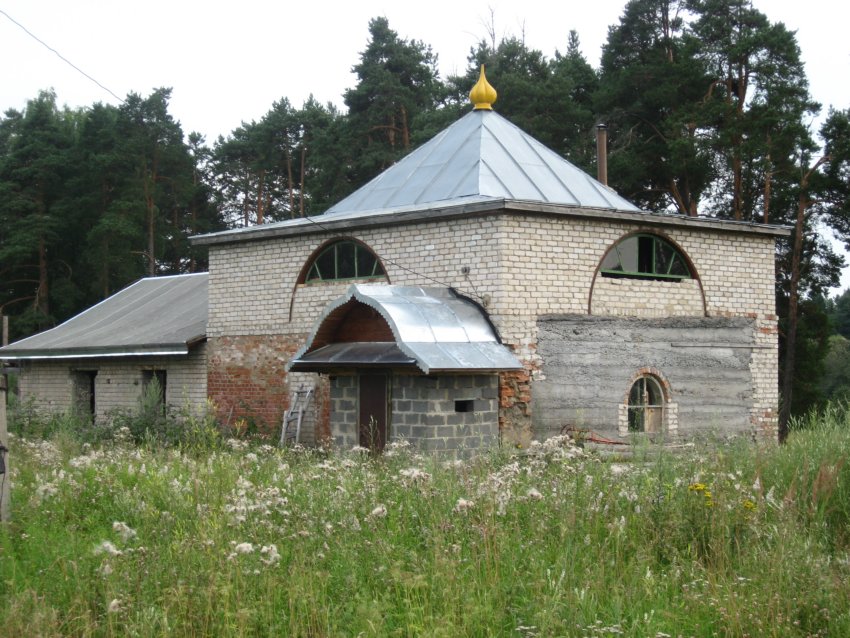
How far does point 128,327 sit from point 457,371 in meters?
11.0

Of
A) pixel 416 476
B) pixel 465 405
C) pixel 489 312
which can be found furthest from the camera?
pixel 489 312

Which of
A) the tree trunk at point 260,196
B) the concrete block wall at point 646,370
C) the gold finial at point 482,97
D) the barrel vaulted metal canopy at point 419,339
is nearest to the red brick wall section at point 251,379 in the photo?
the barrel vaulted metal canopy at point 419,339

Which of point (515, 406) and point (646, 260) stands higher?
point (646, 260)

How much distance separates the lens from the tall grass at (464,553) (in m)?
5.30

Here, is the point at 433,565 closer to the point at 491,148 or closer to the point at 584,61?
the point at 491,148

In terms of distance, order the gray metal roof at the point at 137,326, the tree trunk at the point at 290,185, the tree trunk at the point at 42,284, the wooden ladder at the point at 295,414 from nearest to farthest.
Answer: the wooden ladder at the point at 295,414 < the gray metal roof at the point at 137,326 < the tree trunk at the point at 42,284 < the tree trunk at the point at 290,185

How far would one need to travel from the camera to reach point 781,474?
746cm

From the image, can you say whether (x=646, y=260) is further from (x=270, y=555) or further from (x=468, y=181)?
(x=270, y=555)

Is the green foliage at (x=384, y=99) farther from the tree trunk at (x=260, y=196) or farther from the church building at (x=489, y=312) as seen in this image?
the church building at (x=489, y=312)

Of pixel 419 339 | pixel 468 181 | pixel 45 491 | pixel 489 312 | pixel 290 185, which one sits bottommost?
pixel 45 491

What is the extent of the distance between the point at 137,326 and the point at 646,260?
36.7ft

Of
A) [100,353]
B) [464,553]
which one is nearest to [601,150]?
[100,353]

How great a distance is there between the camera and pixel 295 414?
16.5 m

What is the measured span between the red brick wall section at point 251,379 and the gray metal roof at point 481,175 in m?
2.69
